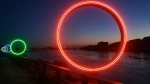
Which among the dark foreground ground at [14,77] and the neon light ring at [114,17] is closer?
the neon light ring at [114,17]

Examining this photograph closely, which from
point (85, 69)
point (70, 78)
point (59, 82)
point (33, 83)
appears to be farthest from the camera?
point (70, 78)

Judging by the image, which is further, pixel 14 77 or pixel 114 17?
pixel 14 77

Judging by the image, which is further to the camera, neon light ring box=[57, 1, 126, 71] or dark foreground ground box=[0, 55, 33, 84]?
dark foreground ground box=[0, 55, 33, 84]

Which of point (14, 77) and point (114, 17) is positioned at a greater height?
point (114, 17)

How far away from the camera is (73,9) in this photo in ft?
15.2

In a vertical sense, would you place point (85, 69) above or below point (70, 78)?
above

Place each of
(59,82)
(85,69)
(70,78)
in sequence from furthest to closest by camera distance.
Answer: (70,78)
(59,82)
(85,69)

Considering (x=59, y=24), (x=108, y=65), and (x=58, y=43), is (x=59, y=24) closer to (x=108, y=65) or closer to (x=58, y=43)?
(x=58, y=43)

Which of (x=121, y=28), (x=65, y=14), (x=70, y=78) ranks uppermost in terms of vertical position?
(x=65, y=14)

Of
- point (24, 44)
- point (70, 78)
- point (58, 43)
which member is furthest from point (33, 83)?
point (58, 43)

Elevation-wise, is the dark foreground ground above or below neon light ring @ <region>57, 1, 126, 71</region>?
below

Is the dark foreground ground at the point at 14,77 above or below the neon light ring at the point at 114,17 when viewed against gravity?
below

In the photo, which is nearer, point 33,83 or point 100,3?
point 100,3

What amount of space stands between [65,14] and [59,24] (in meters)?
0.24
